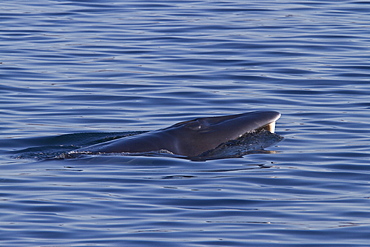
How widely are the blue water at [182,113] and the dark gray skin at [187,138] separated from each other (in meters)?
0.28

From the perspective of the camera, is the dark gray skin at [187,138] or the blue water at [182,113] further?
the dark gray skin at [187,138]

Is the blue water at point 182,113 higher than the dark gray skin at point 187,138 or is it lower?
lower

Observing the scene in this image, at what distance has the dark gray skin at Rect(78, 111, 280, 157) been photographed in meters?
11.6

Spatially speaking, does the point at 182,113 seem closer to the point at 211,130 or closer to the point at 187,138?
the point at 211,130

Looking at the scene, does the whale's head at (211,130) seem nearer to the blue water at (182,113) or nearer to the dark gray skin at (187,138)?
the dark gray skin at (187,138)

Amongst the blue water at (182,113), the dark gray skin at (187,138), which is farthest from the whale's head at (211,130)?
the blue water at (182,113)

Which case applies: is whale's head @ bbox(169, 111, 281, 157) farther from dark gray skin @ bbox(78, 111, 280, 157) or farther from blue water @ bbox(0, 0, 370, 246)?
blue water @ bbox(0, 0, 370, 246)

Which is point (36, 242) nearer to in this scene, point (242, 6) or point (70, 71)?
point (70, 71)

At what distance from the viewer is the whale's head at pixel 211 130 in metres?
11.7

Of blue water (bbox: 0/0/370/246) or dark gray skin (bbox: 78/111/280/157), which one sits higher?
dark gray skin (bbox: 78/111/280/157)

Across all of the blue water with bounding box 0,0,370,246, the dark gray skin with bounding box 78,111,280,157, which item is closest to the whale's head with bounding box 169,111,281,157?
the dark gray skin with bounding box 78,111,280,157

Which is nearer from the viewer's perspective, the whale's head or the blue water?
the blue water

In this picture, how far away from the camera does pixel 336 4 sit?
89.6ft

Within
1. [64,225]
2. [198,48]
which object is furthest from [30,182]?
[198,48]
